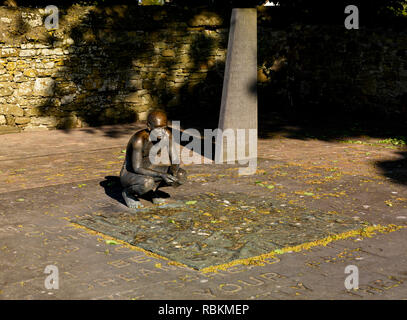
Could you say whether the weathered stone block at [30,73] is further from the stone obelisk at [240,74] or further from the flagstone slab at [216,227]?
the flagstone slab at [216,227]

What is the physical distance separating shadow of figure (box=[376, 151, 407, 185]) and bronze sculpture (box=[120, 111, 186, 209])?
3.34m

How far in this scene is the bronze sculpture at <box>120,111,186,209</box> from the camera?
6.72 meters

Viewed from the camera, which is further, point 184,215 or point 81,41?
point 81,41

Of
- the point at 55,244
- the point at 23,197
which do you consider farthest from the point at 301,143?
the point at 55,244

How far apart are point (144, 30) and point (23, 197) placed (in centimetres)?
718

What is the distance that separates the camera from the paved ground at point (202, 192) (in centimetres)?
464

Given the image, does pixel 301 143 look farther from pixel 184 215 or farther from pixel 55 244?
pixel 55 244

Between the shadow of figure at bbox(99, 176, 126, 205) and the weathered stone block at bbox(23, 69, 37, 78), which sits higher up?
the weathered stone block at bbox(23, 69, 37, 78)

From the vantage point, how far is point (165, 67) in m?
14.2

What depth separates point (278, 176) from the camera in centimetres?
856

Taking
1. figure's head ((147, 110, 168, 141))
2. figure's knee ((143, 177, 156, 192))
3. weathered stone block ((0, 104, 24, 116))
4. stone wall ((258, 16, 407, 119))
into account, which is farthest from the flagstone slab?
stone wall ((258, 16, 407, 119))

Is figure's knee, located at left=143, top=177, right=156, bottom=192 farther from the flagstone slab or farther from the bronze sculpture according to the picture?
the flagstone slab

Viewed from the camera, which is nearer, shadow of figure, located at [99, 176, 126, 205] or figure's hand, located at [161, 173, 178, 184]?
figure's hand, located at [161, 173, 178, 184]

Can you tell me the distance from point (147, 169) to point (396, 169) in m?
4.23
